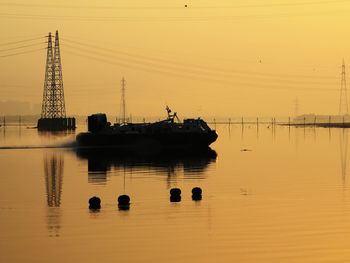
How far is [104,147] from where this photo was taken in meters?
113

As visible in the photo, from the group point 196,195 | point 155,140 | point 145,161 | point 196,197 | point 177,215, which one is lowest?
point 177,215

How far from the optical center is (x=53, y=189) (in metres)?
55.8

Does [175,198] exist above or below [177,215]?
above

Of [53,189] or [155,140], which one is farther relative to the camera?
[155,140]

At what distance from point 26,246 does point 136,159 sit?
5539 centimetres

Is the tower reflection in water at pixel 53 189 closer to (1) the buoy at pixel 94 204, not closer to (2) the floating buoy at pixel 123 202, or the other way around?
(1) the buoy at pixel 94 204

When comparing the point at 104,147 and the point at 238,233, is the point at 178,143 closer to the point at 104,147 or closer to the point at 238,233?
the point at 104,147

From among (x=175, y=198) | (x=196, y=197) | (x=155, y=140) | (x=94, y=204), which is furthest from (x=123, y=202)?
(x=155, y=140)

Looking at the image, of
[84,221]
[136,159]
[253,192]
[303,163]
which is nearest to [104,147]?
[136,159]

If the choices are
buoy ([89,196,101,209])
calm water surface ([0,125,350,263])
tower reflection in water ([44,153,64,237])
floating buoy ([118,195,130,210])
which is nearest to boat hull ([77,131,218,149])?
tower reflection in water ([44,153,64,237])

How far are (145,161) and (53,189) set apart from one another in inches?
1163

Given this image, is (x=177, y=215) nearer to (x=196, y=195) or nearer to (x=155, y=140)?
(x=196, y=195)

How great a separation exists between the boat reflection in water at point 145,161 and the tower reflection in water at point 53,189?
2706 mm

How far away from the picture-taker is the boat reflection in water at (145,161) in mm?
70312
